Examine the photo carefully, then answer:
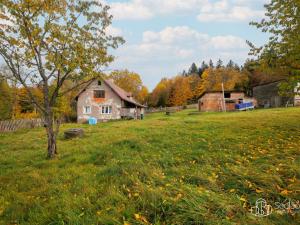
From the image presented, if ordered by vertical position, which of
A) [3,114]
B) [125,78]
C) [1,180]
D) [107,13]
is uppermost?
[125,78]

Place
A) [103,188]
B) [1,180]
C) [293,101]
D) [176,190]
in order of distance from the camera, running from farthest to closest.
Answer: [293,101] → [1,180] → [103,188] → [176,190]

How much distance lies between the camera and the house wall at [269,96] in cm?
3872

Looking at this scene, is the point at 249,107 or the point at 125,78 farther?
the point at 125,78

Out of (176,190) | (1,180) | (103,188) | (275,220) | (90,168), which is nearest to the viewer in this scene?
(275,220)

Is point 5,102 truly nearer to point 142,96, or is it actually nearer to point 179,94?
point 142,96

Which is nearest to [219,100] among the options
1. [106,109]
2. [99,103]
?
[106,109]

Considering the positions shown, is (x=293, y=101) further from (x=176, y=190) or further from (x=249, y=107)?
(x=176, y=190)

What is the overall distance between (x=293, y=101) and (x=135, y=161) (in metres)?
37.5

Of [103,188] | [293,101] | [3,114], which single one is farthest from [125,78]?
[103,188]

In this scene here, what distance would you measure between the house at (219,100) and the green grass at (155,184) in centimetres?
3170

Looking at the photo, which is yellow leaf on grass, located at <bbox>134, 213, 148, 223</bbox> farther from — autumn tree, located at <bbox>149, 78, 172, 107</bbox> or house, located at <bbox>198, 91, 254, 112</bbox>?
autumn tree, located at <bbox>149, 78, 172, 107</bbox>

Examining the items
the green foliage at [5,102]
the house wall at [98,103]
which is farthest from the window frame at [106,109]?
the green foliage at [5,102]

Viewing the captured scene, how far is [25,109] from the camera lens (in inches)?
1780

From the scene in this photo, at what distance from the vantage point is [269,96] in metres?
41.7
